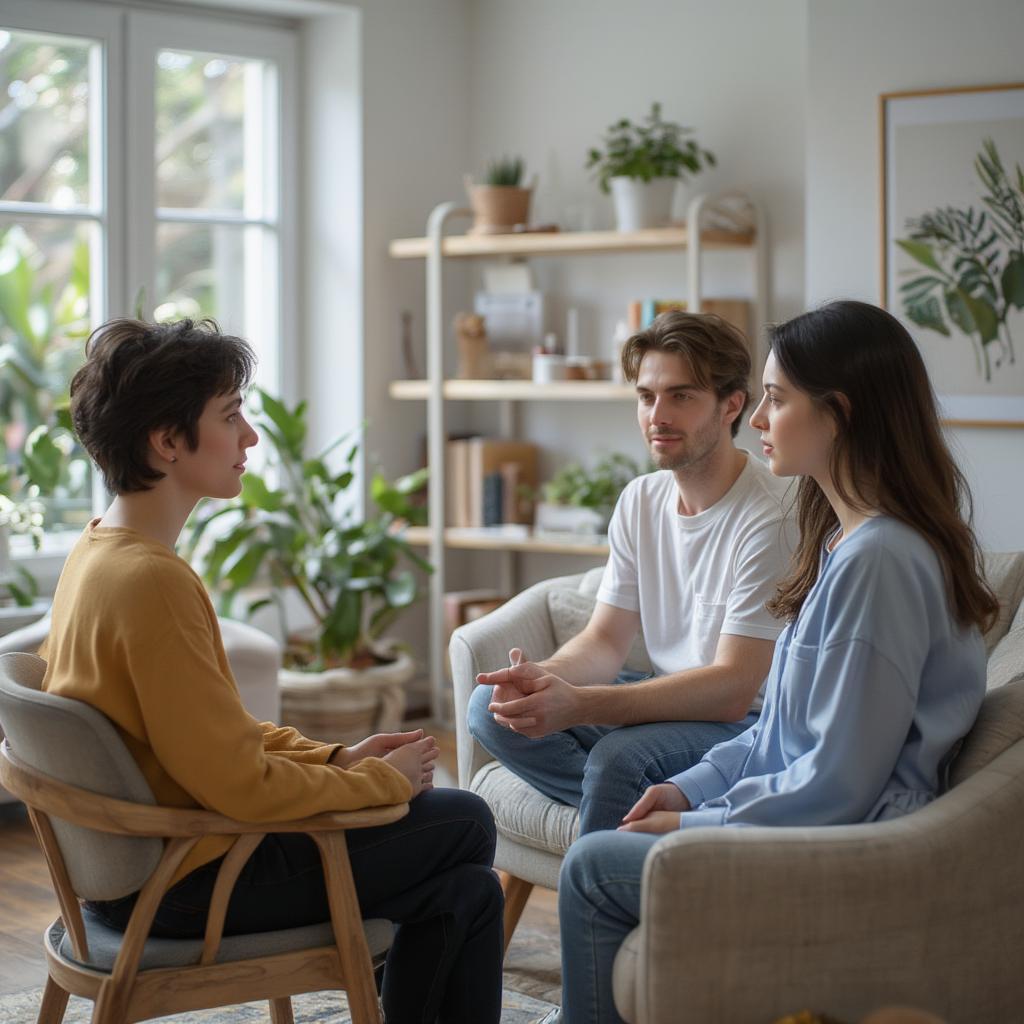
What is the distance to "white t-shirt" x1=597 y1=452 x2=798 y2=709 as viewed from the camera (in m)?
2.71

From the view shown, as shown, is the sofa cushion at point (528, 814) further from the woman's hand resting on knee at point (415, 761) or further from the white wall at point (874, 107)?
the white wall at point (874, 107)

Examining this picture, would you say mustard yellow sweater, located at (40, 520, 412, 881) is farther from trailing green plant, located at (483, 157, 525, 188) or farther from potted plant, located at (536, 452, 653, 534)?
trailing green plant, located at (483, 157, 525, 188)

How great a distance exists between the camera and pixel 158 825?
1948 mm

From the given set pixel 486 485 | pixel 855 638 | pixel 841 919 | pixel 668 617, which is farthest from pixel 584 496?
pixel 841 919

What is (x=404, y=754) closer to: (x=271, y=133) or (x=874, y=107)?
(x=874, y=107)

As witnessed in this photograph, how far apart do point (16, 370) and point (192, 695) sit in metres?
3.17

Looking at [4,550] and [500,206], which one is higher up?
[500,206]

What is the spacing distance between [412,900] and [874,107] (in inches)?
117

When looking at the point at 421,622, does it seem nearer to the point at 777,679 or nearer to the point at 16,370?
the point at 16,370

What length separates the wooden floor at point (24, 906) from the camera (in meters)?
3.12

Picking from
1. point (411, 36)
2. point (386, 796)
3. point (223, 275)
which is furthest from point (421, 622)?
point (386, 796)

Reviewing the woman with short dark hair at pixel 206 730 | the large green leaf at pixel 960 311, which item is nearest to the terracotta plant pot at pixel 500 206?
the large green leaf at pixel 960 311

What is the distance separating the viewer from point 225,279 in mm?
5367

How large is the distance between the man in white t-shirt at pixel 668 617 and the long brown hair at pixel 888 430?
66 cm
